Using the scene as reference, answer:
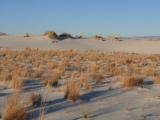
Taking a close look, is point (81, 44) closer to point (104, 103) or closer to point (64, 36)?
point (64, 36)

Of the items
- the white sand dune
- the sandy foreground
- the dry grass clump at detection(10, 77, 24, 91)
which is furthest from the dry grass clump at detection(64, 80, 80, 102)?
the white sand dune

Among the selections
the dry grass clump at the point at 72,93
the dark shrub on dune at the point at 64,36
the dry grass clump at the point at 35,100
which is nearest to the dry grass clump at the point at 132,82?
the dry grass clump at the point at 72,93

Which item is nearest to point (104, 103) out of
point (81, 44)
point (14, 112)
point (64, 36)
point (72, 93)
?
point (72, 93)

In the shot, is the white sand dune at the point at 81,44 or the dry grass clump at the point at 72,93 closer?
the dry grass clump at the point at 72,93

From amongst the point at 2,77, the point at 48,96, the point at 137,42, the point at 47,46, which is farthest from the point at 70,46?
the point at 48,96

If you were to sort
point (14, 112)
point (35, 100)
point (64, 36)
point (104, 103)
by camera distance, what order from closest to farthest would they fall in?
point (14, 112)
point (35, 100)
point (104, 103)
point (64, 36)

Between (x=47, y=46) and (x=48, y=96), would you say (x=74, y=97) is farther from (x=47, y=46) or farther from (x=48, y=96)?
(x=47, y=46)

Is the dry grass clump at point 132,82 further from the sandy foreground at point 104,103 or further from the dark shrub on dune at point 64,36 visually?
the dark shrub on dune at point 64,36

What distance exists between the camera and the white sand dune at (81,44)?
45375 millimetres

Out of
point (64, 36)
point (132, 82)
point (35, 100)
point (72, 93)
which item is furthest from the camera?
point (64, 36)

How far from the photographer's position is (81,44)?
47.6 m

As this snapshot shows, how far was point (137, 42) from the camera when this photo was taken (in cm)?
5247

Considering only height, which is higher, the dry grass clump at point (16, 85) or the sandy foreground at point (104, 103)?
the dry grass clump at point (16, 85)

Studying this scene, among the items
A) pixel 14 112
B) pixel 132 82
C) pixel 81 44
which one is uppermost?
pixel 14 112
